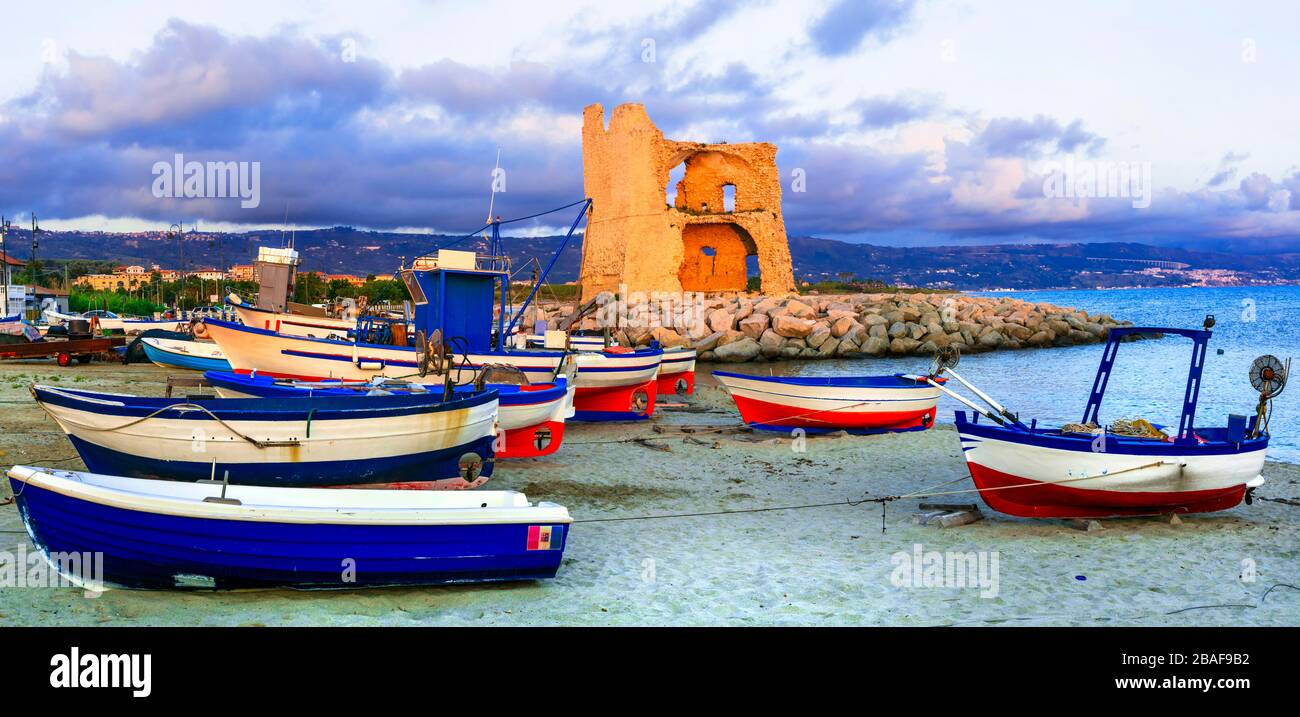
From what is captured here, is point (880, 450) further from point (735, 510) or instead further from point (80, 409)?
point (80, 409)

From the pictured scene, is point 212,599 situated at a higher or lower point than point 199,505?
lower

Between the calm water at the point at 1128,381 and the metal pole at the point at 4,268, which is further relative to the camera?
the metal pole at the point at 4,268

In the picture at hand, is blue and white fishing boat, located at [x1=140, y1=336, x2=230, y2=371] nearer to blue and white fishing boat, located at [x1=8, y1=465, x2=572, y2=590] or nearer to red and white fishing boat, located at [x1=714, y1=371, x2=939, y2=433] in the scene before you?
red and white fishing boat, located at [x1=714, y1=371, x2=939, y2=433]

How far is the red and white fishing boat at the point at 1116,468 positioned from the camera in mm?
8680

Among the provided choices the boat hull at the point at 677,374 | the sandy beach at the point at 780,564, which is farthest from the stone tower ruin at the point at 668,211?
the sandy beach at the point at 780,564

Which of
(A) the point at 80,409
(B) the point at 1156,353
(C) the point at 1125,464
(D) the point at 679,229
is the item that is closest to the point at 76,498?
(A) the point at 80,409

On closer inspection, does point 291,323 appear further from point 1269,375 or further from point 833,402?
point 1269,375

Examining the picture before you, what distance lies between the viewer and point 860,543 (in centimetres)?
853

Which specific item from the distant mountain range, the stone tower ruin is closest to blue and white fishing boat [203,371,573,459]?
the stone tower ruin

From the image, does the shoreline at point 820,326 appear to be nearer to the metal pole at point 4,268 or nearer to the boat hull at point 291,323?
the boat hull at point 291,323

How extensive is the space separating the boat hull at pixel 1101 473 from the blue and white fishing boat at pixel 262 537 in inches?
195

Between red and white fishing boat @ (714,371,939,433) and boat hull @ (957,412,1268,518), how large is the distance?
6.09 meters

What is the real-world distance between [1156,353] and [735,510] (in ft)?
123

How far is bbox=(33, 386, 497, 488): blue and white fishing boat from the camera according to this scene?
8055 millimetres
